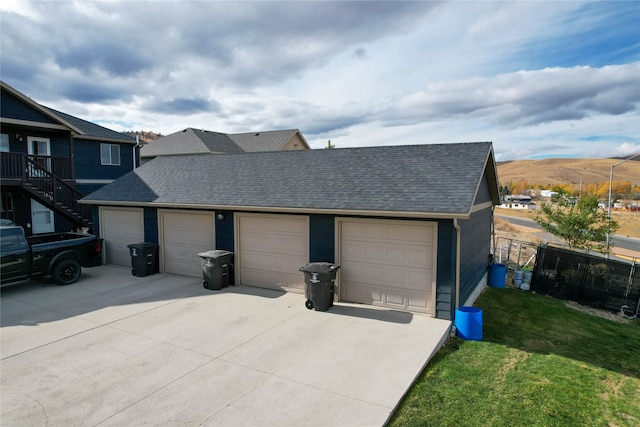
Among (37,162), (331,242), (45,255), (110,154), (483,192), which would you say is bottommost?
(45,255)

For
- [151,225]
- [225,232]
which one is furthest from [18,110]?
[225,232]

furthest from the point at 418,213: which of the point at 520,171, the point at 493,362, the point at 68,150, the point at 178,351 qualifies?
the point at 520,171

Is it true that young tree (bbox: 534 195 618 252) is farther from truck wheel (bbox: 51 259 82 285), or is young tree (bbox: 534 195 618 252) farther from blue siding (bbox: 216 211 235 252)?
truck wheel (bbox: 51 259 82 285)

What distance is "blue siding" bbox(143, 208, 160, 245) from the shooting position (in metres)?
12.8

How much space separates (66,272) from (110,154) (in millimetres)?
13279

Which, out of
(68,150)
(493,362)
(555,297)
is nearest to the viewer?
(493,362)

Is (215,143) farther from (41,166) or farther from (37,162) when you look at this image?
(41,166)

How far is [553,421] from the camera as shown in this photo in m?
5.01

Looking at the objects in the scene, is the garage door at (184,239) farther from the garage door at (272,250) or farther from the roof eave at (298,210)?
the garage door at (272,250)

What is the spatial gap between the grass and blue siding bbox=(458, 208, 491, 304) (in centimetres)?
105

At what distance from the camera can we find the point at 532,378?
6156 millimetres

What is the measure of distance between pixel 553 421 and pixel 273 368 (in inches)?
158

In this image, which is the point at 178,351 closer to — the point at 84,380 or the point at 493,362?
the point at 84,380

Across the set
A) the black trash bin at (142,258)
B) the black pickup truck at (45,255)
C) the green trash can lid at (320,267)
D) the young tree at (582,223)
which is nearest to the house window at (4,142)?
the black pickup truck at (45,255)
